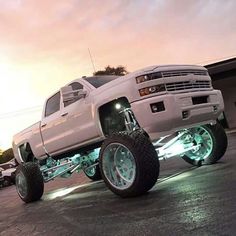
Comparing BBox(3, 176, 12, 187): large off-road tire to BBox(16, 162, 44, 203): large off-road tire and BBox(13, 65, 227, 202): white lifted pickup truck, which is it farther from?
BBox(16, 162, 44, 203): large off-road tire

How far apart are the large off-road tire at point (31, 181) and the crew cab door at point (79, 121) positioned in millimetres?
1429

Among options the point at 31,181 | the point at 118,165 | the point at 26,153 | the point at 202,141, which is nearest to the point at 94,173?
the point at 26,153

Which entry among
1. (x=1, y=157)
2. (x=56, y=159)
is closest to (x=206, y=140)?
(x=56, y=159)

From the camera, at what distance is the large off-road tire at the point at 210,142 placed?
8773 mm

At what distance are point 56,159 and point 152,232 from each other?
6.10m

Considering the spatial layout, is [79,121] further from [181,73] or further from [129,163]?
[181,73]

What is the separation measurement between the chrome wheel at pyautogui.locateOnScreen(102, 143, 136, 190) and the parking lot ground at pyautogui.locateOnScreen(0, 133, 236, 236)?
12.1 inches

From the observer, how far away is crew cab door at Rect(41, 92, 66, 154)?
29.5ft

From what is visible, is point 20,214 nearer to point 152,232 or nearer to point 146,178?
point 146,178

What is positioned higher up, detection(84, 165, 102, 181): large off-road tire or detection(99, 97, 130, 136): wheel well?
detection(99, 97, 130, 136): wheel well

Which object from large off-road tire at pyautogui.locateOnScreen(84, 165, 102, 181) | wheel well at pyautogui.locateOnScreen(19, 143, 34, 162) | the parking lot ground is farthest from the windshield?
large off-road tire at pyautogui.locateOnScreen(84, 165, 102, 181)

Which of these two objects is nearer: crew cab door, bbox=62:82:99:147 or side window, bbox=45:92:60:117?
crew cab door, bbox=62:82:99:147

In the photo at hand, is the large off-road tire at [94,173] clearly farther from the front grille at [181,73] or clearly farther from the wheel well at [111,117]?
the front grille at [181,73]

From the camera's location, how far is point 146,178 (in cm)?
643
